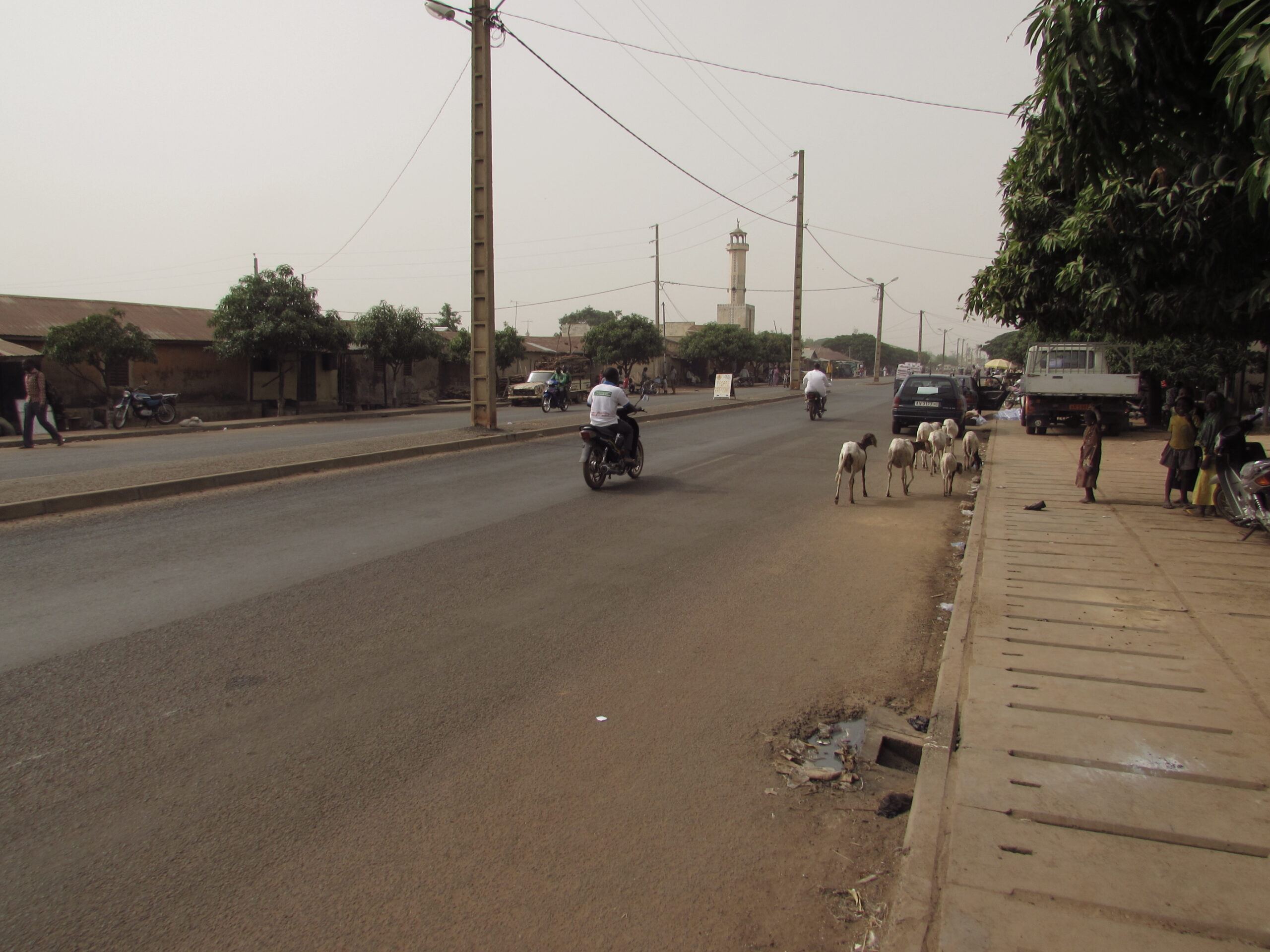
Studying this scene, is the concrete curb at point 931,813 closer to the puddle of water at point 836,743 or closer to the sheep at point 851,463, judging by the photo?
the puddle of water at point 836,743

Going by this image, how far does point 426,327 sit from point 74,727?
1297 inches

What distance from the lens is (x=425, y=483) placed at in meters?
11.8

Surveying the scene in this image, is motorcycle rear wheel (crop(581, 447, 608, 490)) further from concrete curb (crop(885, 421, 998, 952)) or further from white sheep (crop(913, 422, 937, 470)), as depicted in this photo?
concrete curb (crop(885, 421, 998, 952))

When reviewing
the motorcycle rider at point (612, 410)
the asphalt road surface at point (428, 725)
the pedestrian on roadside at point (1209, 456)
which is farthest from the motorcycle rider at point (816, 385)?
the asphalt road surface at point (428, 725)

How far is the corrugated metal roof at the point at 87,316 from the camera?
2592 cm

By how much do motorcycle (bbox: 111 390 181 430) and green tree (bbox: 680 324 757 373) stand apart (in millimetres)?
47463

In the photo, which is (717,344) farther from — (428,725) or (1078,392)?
(428,725)

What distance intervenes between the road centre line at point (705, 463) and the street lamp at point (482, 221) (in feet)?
18.7

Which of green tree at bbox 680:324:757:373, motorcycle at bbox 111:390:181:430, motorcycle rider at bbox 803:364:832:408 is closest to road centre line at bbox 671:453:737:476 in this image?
motorcycle rider at bbox 803:364:832:408

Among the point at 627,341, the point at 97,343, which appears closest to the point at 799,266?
the point at 627,341

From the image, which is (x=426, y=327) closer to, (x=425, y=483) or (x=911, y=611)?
(x=425, y=483)

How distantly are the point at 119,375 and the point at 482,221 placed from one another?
54.0ft

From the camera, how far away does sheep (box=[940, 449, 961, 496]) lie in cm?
1153

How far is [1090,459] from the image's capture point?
10.3 meters
